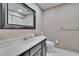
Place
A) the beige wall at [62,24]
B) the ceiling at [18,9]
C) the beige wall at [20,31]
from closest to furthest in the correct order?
the beige wall at [20,31], the ceiling at [18,9], the beige wall at [62,24]

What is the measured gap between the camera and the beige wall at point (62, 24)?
5.49 feet

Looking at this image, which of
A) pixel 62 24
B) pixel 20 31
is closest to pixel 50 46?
pixel 62 24

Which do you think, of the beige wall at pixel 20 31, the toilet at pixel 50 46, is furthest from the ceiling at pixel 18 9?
the toilet at pixel 50 46

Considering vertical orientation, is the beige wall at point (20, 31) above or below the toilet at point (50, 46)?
above

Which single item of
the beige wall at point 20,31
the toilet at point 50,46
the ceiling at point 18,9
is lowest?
the toilet at point 50,46

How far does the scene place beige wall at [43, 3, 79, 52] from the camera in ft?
5.49

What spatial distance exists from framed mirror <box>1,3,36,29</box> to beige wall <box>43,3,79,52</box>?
0.31 m

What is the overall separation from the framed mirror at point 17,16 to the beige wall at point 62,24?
31cm

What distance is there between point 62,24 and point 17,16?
2.91 ft

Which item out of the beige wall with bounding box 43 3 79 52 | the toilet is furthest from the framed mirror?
the toilet

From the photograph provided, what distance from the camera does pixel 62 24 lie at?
67.2 inches

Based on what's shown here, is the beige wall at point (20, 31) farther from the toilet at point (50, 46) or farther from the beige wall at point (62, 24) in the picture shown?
the toilet at point (50, 46)

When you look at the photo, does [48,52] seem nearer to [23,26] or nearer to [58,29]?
[58,29]

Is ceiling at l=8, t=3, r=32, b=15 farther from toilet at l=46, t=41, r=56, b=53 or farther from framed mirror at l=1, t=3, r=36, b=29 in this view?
toilet at l=46, t=41, r=56, b=53
